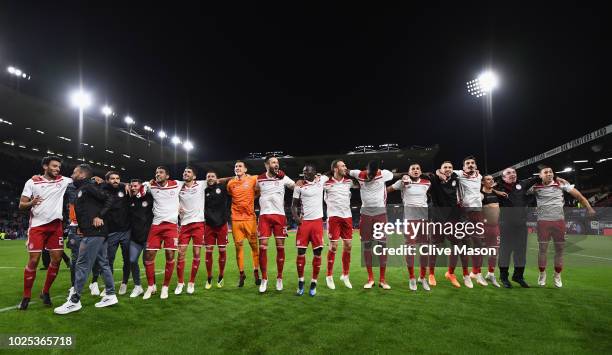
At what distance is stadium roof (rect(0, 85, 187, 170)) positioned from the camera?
2722cm

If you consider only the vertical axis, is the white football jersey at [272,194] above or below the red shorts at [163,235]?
above

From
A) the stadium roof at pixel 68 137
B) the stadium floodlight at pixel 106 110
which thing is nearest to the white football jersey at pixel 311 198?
the stadium roof at pixel 68 137

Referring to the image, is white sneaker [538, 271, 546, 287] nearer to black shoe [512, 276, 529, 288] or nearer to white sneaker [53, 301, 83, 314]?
black shoe [512, 276, 529, 288]

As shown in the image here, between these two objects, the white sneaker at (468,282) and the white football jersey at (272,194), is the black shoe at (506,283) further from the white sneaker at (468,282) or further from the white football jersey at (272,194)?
the white football jersey at (272,194)

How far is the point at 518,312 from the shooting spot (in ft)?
16.2

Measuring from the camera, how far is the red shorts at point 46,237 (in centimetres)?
552

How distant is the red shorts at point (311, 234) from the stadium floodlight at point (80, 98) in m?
26.2

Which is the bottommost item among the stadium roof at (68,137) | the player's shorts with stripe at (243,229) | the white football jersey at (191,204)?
the player's shorts with stripe at (243,229)

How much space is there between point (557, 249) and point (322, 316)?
5.42 m

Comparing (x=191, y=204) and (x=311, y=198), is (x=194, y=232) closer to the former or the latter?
(x=191, y=204)

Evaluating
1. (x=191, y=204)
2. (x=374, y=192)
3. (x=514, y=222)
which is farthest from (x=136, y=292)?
(x=514, y=222)

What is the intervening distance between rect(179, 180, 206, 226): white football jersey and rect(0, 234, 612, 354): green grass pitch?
1.39m

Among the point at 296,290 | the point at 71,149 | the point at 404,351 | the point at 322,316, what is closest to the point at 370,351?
the point at 404,351

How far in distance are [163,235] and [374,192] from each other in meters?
4.10
